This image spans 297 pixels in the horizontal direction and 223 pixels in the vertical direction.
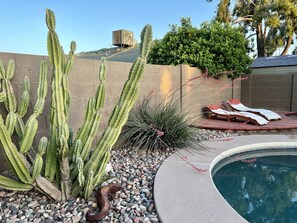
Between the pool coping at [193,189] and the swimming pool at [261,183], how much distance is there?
0.88 feet

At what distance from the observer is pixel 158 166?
4012mm

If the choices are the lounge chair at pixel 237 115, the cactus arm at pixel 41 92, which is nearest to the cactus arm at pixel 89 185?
the cactus arm at pixel 41 92

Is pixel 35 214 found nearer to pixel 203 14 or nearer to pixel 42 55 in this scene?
pixel 42 55

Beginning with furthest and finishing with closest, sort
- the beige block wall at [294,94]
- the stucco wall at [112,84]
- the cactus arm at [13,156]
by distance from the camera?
1. the beige block wall at [294,94]
2. the stucco wall at [112,84]
3. the cactus arm at [13,156]

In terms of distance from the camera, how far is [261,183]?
4.09 metres

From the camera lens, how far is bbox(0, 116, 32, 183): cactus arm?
7.75 feet

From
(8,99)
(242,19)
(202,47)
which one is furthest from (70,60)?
(242,19)

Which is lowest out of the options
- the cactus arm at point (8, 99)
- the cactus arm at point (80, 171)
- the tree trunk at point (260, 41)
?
the cactus arm at point (80, 171)

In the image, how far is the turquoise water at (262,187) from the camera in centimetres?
310

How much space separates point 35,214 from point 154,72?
4.26m

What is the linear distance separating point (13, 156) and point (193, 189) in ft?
7.05

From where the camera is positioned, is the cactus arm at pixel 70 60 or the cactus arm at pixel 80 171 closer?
the cactus arm at pixel 80 171

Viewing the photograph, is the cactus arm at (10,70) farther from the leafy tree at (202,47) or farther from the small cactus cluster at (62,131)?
the leafy tree at (202,47)

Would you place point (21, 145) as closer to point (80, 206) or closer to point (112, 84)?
point (80, 206)
